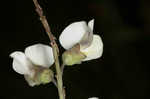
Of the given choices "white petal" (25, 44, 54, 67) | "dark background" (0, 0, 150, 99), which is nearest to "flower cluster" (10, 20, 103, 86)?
"white petal" (25, 44, 54, 67)

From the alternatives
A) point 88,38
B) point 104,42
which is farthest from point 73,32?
point 104,42

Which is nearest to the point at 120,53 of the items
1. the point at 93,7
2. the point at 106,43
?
the point at 106,43

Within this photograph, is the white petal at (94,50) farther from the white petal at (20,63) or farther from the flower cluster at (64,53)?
the white petal at (20,63)

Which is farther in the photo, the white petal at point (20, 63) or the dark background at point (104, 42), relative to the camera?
the dark background at point (104, 42)

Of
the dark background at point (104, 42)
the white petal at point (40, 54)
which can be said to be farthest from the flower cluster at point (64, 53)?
the dark background at point (104, 42)

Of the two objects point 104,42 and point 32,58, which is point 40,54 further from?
point 104,42

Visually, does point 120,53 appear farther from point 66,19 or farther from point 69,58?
point 69,58
